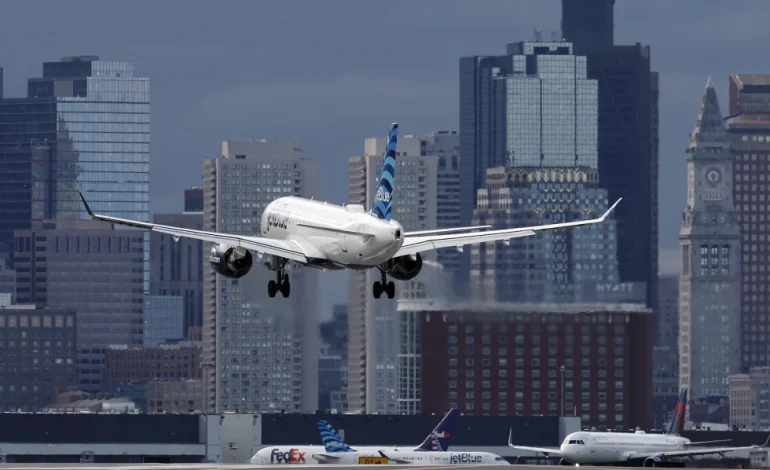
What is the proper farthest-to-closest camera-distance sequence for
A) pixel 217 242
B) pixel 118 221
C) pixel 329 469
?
1. pixel 329 469
2. pixel 217 242
3. pixel 118 221

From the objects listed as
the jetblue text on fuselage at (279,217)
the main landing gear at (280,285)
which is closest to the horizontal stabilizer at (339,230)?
the jetblue text on fuselage at (279,217)

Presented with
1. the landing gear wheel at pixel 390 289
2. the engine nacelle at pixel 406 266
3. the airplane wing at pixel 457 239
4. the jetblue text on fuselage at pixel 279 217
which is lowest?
the landing gear wheel at pixel 390 289

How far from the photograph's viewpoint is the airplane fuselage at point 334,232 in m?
170

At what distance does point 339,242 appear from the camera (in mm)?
173500

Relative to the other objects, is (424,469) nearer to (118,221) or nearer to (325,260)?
(325,260)

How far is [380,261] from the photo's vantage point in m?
172

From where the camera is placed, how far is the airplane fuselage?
170 metres

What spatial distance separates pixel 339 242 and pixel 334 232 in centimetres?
107

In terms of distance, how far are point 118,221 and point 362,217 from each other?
56.1 ft

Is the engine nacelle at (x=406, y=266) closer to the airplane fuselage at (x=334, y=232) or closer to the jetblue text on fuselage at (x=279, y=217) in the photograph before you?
the airplane fuselage at (x=334, y=232)

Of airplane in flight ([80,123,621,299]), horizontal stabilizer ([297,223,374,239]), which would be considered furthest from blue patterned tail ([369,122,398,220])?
horizontal stabilizer ([297,223,374,239])

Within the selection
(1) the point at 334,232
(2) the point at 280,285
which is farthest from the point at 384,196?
(2) the point at 280,285

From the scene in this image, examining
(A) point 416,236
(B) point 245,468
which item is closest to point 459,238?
(A) point 416,236

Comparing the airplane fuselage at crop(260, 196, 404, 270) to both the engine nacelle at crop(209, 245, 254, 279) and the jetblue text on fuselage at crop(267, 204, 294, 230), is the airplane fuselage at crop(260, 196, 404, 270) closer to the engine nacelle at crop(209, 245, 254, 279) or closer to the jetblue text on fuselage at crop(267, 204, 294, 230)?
the jetblue text on fuselage at crop(267, 204, 294, 230)
